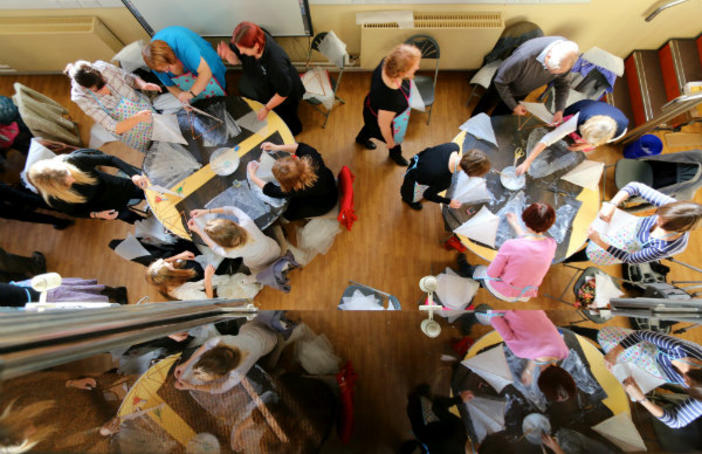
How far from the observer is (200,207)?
2.59 m

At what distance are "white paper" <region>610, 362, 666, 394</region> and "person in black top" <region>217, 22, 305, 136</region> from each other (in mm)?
2771

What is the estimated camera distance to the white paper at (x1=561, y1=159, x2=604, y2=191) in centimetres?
251

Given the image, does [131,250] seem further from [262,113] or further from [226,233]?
[262,113]

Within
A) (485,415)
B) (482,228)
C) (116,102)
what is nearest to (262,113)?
(116,102)

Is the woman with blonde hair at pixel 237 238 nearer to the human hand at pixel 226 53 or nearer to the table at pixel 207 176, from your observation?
the table at pixel 207 176

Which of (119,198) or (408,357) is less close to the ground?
(119,198)

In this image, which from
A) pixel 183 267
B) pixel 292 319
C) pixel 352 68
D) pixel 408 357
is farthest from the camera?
pixel 352 68

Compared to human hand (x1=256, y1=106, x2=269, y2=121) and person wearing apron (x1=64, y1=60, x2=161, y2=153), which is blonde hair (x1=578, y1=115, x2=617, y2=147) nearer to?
human hand (x1=256, y1=106, x2=269, y2=121)

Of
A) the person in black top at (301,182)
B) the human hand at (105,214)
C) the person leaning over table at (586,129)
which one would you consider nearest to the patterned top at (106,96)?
the human hand at (105,214)

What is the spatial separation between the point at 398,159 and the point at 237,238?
1995mm

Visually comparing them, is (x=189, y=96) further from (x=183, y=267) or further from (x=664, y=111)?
(x=664, y=111)

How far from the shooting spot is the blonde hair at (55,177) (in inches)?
89.7

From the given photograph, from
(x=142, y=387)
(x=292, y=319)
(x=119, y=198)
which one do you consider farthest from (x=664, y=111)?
(x=119, y=198)

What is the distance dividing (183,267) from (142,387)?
57.4 inches
